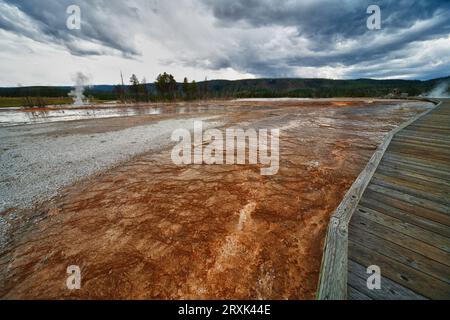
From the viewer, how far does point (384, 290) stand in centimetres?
174

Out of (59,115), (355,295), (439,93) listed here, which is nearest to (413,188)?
(355,295)

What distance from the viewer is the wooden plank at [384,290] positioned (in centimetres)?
168

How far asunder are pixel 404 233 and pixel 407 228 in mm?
132

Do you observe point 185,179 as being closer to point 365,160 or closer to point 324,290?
point 324,290

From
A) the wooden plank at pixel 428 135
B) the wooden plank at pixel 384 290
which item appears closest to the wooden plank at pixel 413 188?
the wooden plank at pixel 384 290

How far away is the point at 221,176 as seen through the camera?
502cm

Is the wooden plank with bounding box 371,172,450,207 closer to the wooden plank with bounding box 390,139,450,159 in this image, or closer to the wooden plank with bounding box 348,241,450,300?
the wooden plank with bounding box 348,241,450,300

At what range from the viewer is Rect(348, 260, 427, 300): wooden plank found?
1.68 metres

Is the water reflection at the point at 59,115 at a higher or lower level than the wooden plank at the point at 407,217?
higher

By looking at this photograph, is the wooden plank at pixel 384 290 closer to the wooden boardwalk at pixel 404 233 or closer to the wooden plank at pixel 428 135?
the wooden boardwalk at pixel 404 233

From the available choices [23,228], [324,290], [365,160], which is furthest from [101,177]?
[365,160]

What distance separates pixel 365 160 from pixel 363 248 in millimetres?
4311

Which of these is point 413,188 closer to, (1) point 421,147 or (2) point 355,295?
(2) point 355,295

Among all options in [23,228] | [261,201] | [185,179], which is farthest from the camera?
[185,179]
